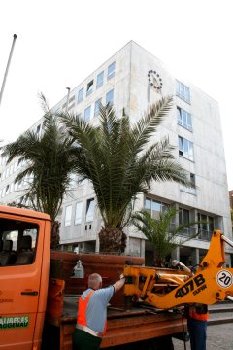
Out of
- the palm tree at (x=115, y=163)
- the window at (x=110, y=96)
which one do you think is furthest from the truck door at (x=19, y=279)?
the window at (x=110, y=96)

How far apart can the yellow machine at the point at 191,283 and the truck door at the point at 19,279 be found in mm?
1441

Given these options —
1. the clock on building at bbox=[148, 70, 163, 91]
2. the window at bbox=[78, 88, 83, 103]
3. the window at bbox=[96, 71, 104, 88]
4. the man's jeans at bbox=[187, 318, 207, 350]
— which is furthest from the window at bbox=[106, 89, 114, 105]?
the man's jeans at bbox=[187, 318, 207, 350]

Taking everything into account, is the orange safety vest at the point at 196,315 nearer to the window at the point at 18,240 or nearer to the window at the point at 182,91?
the window at the point at 18,240

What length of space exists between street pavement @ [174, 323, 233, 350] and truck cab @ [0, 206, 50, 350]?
188 inches

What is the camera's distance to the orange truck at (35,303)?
355 centimetres

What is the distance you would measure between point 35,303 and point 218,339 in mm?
6615

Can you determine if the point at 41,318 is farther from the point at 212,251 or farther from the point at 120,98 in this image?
the point at 120,98

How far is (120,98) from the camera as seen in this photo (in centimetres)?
2383

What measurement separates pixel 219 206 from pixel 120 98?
42.7 feet

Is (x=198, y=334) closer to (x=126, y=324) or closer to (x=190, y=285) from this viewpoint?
(x=190, y=285)

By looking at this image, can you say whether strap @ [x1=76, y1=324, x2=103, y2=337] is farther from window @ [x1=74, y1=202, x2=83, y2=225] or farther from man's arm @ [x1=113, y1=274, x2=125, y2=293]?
window @ [x1=74, y1=202, x2=83, y2=225]

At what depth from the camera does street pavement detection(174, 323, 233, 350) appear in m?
7.66

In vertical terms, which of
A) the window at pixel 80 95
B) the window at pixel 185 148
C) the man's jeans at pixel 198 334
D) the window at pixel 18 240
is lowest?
the man's jeans at pixel 198 334

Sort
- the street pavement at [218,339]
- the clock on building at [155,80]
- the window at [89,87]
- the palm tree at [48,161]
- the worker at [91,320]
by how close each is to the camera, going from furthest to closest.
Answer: the window at [89,87] → the clock on building at [155,80] → the palm tree at [48,161] → the street pavement at [218,339] → the worker at [91,320]
